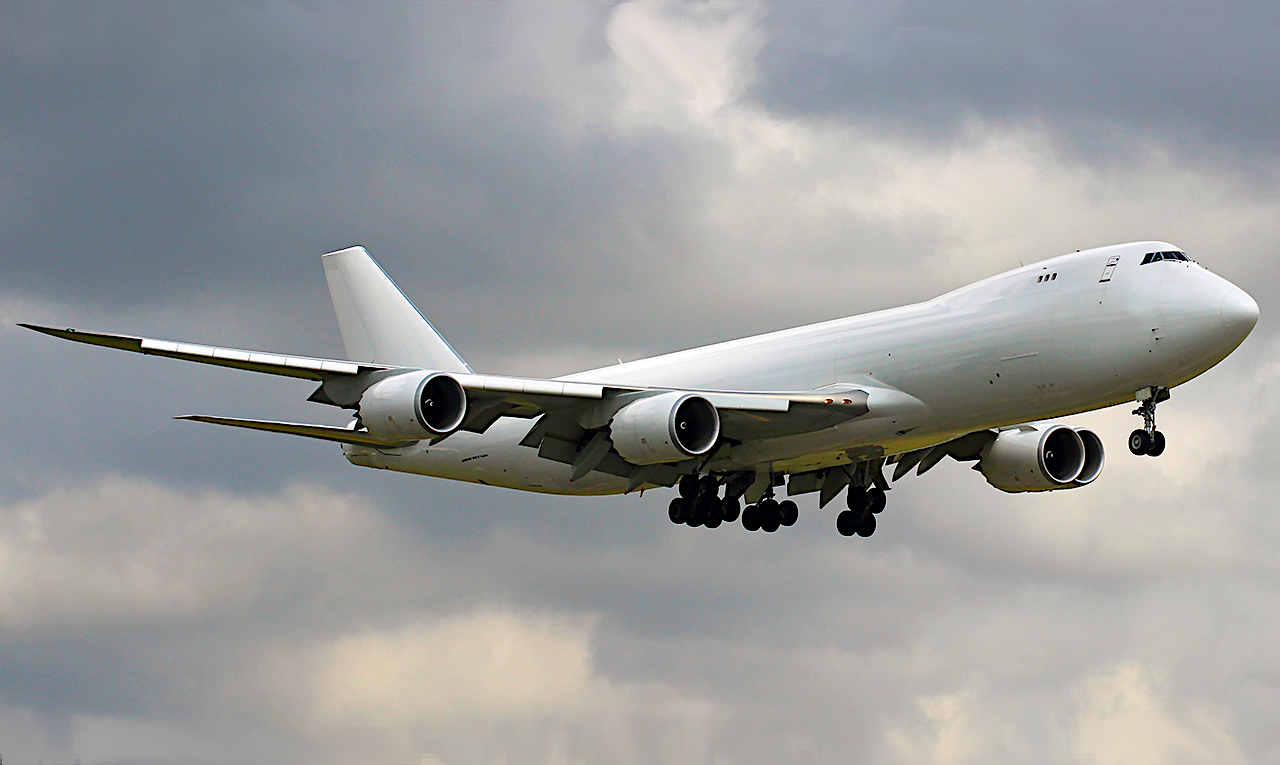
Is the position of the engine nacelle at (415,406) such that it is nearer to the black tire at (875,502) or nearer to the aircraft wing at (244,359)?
the aircraft wing at (244,359)

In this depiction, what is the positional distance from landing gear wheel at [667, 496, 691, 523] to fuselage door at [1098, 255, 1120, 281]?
543 inches

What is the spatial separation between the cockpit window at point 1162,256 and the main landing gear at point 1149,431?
114 inches

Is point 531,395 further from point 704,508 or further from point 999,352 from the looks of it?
point 999,352

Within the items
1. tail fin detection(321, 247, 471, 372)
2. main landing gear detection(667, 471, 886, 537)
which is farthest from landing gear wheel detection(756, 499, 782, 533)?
tail fin detection(321, 247, 471, 372)

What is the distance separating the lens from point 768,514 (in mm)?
43469

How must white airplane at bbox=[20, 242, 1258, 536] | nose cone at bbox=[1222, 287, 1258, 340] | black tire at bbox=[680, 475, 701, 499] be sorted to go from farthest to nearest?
→ black tire at bbox=[680, 475, 701, 499] < white airplane at bbox=[20, 242, 1258, 536] < nose cone at bbox=[1222, 287, 1258, 340]

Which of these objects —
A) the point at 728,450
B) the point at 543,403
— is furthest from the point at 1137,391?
the point at 543,403

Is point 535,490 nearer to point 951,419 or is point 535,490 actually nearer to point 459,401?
point 459,401

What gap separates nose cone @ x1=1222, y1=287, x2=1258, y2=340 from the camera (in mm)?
31422

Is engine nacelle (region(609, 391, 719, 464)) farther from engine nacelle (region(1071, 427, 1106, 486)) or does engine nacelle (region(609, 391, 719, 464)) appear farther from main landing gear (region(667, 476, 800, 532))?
engine nacelle (region(1071, 427, 1106, 486))

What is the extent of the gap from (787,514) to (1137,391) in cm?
1340

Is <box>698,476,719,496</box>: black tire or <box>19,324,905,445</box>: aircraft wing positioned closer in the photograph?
<box>19,324,905,445</box>: aircraft wing

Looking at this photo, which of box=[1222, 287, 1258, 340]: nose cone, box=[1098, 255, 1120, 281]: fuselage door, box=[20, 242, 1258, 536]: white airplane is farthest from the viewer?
box=[1098, 255, 1120, 281]: fuselage door

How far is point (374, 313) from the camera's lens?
47625 millimetres
